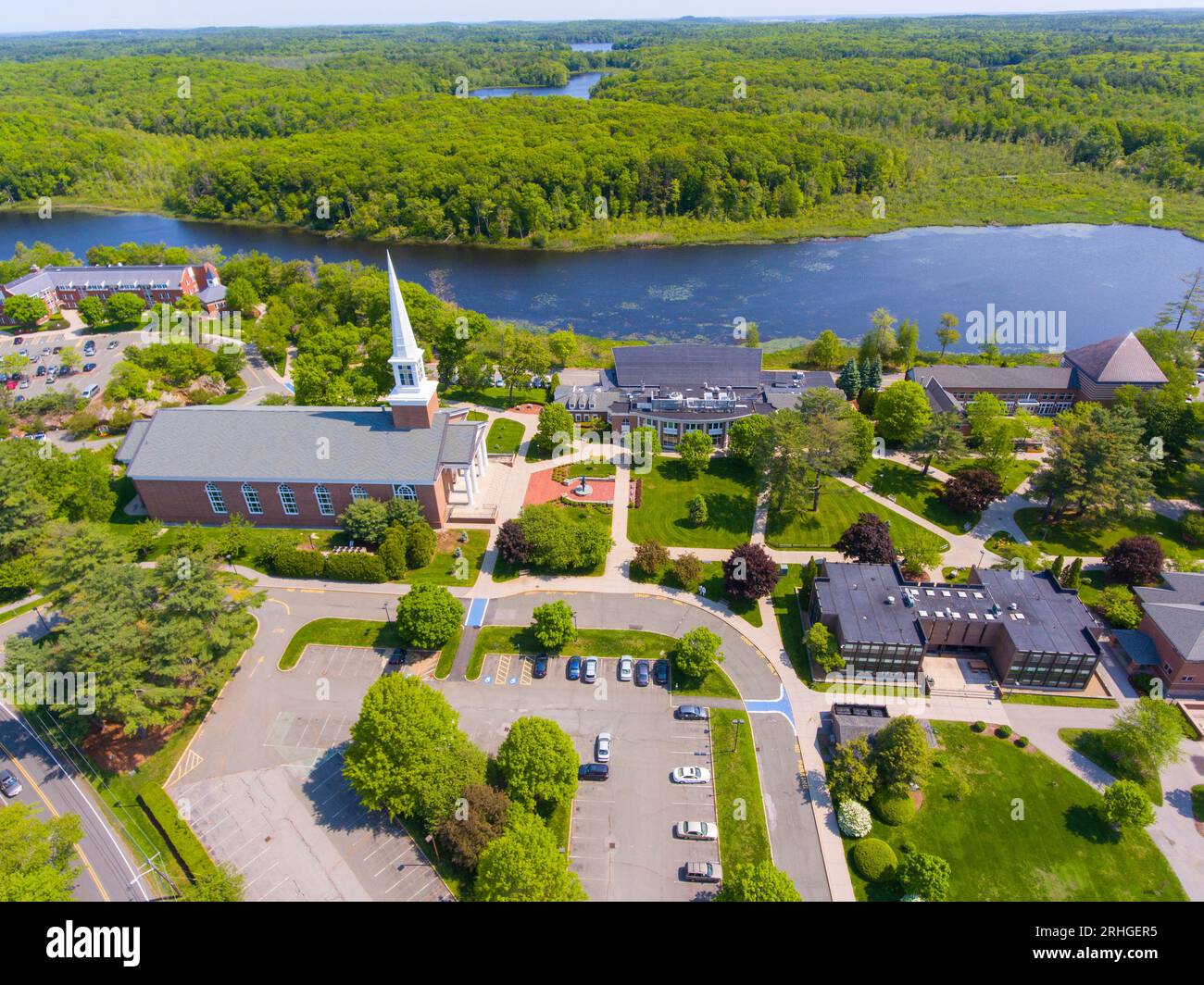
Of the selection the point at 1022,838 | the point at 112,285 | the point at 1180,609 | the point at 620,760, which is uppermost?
the point at 112,285

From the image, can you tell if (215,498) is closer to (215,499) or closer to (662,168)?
(215,499)

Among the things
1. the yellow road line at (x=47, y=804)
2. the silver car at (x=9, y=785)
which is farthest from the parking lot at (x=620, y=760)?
the silver car at (x=9, y=785)

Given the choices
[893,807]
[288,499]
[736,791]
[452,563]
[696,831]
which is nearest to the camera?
[696,831]

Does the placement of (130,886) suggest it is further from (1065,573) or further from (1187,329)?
(1187,329)

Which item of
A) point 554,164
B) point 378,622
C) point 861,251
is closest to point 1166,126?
point 861,251

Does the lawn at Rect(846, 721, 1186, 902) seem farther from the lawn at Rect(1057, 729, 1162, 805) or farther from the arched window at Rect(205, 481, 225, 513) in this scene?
the arched window at Rect(205, 481, 225, 513)

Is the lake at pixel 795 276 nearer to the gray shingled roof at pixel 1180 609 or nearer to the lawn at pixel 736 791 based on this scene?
the gray shingled roof at pixel 1180 609

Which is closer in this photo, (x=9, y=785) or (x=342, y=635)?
(x=9, y=785)

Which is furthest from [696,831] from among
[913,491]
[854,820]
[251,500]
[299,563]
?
[251,500]
